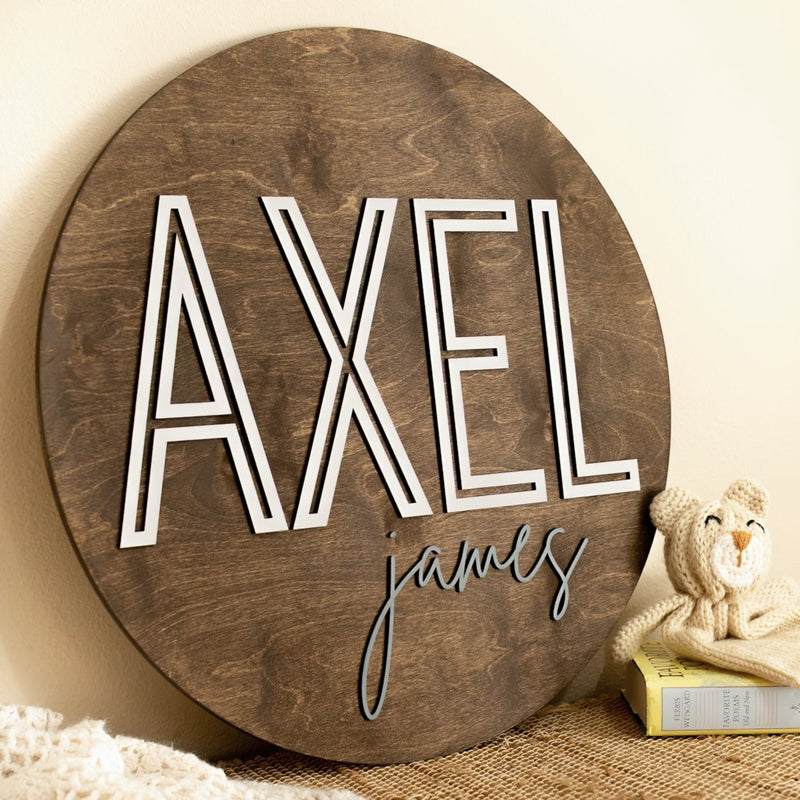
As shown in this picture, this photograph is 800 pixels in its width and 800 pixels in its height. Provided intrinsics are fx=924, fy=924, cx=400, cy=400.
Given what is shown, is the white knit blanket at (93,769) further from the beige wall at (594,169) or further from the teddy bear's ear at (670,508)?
the teddy bear's ear at (670,508)

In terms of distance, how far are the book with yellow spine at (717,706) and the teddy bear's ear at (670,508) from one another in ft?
0.67

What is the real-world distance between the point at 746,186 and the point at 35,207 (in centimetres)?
110

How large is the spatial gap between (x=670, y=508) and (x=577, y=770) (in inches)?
14.6

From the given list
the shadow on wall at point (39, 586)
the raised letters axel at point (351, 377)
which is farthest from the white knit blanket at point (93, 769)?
the raised letters axel at point (351, 377)

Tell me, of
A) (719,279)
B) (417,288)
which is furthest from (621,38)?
(417,288)

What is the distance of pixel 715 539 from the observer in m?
1.23

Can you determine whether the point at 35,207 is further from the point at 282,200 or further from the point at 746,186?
the point at 746,186

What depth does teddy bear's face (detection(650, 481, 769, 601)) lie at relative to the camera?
4.03 ft

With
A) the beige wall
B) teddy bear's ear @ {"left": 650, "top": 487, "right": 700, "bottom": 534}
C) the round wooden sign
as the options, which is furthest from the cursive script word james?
the beige wall

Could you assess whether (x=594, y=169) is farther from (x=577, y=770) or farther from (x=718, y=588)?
(x=577, y=770)

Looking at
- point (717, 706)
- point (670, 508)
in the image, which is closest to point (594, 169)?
point (670, 508)

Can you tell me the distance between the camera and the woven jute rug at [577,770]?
105cm

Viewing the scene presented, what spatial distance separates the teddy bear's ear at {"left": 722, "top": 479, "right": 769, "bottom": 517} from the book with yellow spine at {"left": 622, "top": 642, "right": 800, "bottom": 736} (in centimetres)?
23

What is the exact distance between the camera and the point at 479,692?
118cm
